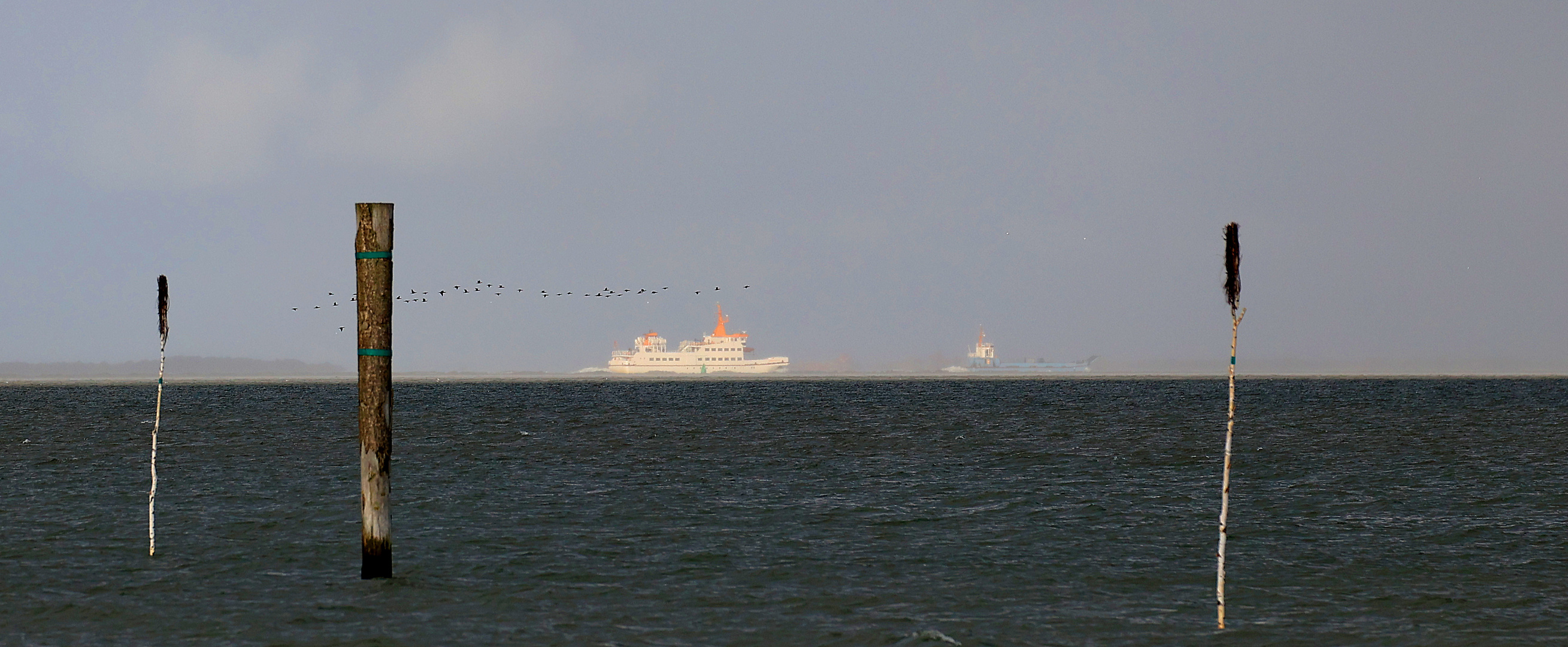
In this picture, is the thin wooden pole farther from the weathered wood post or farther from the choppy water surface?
the weathered wood post

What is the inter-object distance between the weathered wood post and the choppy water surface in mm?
1512

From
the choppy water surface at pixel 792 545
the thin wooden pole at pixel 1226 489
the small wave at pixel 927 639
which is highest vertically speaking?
the thin wooden pole at pixel 1226 489

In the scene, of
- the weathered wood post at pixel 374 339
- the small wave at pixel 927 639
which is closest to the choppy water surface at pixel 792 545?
the small wave at pixel 927 639

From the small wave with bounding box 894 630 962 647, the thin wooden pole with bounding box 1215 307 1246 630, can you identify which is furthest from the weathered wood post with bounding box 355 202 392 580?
the thin wooden pole with bounding box 1215 307 1246 630

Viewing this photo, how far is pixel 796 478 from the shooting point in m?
31.7

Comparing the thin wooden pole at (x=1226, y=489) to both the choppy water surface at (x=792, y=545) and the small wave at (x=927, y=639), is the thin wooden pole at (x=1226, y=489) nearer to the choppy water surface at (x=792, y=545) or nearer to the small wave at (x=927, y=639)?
the choppy water surface at (x=792, y=545)

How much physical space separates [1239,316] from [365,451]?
32.9 ft

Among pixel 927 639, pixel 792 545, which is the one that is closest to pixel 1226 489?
pixel 927 639

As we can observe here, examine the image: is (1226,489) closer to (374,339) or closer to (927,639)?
(927,639)

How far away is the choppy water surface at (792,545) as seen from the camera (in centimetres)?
1426

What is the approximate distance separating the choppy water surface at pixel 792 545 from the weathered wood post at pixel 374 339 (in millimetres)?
1512

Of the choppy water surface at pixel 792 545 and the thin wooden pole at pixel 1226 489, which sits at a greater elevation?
the thin wooden pole at pixel 1226 489

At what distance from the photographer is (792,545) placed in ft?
65.7

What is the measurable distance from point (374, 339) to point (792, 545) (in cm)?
741
